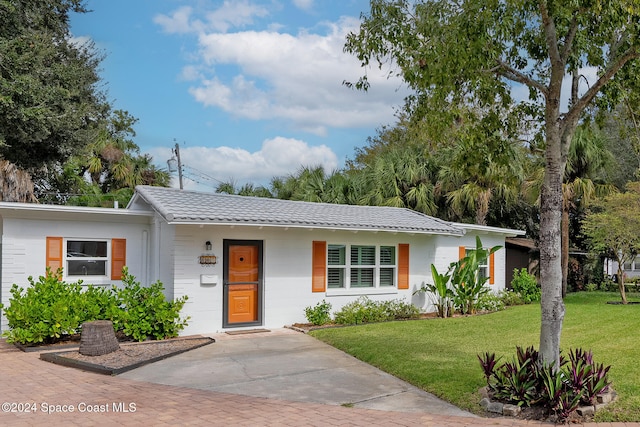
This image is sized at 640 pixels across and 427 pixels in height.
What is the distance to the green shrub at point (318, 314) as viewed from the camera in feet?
43.9

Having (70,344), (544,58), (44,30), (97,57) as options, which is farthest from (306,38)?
(97,57)

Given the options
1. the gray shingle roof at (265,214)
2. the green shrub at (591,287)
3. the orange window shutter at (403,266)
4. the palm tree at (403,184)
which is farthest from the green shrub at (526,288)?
the orange window shutter at (403,266)

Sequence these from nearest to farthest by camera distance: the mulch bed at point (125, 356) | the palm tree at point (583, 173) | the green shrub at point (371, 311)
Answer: the mulch bed at point (125, 356) → the green shrub at point (371, 311) → the palm tree at point (583, 173)

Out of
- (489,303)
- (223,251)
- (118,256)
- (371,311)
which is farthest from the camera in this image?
(489,303)

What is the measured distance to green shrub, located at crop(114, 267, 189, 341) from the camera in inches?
427

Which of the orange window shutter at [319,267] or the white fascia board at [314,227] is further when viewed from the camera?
the orange window shutter at [319,267]

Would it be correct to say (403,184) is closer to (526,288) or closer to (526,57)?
(526,288)

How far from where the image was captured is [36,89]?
1405cm

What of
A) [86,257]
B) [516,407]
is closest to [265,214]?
[86,257]

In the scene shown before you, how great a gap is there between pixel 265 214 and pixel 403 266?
4674 mm

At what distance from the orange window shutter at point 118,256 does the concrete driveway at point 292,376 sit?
3.66 m

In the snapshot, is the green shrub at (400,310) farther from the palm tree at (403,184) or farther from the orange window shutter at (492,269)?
the palm tree at (403,184)

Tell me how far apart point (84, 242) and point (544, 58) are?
1036 centimetres

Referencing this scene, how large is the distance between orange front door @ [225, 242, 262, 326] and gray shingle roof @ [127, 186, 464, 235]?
92 cm
